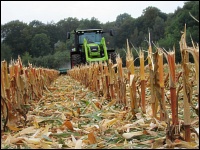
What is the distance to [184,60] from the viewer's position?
2.99 meters

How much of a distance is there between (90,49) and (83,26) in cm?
8214

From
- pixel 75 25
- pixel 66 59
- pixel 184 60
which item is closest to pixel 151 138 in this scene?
pixel 184 60

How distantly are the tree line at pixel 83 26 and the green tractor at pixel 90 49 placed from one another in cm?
1825

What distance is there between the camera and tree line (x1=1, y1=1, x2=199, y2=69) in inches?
2245

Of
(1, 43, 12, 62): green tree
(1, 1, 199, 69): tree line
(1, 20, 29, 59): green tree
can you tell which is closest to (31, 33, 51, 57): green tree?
(1, 1, 199, 69): tree line

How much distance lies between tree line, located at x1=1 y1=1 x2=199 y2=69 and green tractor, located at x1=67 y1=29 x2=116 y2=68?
18.3 metres

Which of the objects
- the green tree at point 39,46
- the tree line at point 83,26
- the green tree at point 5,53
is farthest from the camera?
the green tree at point 39,46

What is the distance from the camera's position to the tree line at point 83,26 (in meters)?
57.0

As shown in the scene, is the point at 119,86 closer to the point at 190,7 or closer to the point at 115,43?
the point at 190,7

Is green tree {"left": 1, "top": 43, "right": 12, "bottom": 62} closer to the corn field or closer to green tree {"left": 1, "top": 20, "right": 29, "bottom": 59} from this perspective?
green tree {"left": 1, "top": 20, "right": 29, "bottom": 59}

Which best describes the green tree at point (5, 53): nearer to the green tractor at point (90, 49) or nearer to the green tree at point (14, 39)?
the green tree at point (14, 39)

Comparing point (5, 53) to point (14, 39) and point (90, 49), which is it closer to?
point (14, 39)

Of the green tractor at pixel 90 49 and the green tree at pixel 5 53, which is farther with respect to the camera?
the green tree at pixel 5 53

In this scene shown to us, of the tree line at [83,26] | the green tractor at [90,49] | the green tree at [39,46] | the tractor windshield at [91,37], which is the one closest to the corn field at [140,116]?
the green tractor at [90,49]
